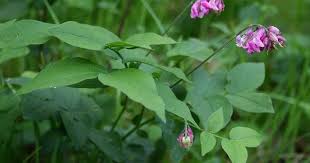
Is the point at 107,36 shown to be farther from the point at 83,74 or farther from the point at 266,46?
the point at 266,46

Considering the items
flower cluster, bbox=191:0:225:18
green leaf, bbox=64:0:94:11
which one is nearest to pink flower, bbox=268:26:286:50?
flower cluster, bbox=191:0:225:18

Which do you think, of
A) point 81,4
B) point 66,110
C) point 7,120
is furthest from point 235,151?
point 81,4

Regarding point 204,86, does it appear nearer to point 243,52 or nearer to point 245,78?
point 245,78

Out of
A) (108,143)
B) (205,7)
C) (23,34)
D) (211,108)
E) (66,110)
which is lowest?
(108,143)

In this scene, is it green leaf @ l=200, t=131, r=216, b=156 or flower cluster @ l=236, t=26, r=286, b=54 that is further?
flower cluster @ l=236, t=26, r=286, b=54

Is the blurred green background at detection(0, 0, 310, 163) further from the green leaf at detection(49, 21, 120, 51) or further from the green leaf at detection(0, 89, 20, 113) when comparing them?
the green leaf at detection(49, 21, 120, 51)

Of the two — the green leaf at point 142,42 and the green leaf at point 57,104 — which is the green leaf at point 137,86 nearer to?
the green leaf at point 142,42

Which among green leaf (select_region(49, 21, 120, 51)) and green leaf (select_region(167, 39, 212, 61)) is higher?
green leaf (select_region(49, 21, 120, 51))
